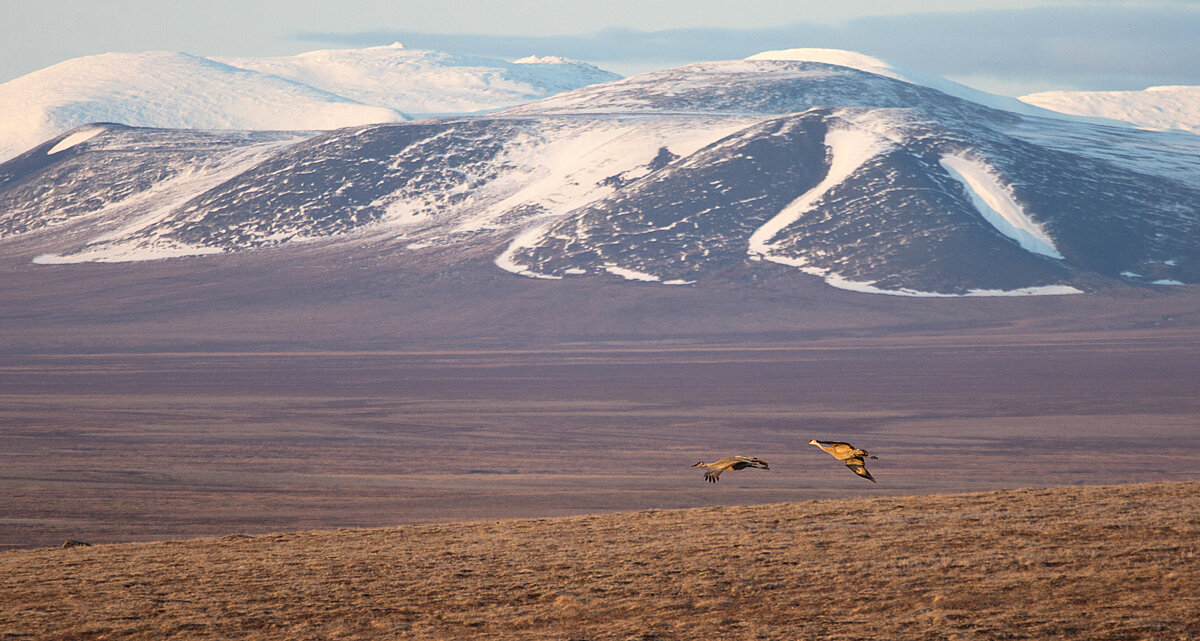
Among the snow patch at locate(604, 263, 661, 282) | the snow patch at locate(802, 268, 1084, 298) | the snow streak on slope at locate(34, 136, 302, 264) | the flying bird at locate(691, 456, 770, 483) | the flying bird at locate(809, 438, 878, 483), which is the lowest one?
the snow patch at locate(802, 268, 1084, 298)

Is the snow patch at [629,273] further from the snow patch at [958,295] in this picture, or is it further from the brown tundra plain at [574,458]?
the snow patch at [958,295]

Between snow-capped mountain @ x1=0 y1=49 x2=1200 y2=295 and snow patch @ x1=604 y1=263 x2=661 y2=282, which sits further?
snow-capped mountain @ x1=0 y1=49 x2=1200 y2=295

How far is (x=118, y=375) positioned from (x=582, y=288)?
167 feet

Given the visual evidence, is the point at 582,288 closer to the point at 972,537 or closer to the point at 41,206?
the point at 41,206

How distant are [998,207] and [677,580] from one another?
135 metres

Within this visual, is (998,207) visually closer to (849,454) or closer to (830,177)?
(830,177)

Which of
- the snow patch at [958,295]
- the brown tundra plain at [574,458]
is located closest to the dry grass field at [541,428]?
the brown tundra plain at [574,458]

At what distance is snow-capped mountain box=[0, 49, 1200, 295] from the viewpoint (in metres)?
132

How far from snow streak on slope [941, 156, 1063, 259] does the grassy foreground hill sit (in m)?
121

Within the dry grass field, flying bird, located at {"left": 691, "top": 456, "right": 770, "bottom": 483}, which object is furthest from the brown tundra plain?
flying bird, located at {"left": 691, "top": 456, "right": 770, "bottom": 483}

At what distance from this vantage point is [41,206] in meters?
169

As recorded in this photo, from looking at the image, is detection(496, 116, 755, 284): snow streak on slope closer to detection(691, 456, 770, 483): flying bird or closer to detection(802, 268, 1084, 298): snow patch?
detection(802, 268, 1084, 298): snow patch

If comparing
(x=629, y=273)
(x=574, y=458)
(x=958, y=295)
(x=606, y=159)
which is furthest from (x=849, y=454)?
(x=606, y=159)

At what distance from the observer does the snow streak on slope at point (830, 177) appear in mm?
135250
